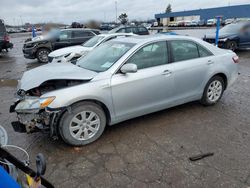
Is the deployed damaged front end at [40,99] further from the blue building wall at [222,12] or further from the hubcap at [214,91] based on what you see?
the blue building wall at [222,12]

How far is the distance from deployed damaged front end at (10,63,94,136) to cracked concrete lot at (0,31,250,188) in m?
0.43

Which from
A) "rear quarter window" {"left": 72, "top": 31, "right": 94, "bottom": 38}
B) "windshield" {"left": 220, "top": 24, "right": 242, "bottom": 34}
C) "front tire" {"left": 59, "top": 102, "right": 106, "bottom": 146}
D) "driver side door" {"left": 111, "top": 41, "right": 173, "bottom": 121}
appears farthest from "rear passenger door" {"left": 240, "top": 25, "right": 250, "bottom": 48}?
"front tire" {"left": 59, "top": 102, "right": 106, "bottom": 146}

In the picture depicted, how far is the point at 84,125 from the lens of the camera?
3.20 meters

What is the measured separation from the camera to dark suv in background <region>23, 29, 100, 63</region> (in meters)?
10.6

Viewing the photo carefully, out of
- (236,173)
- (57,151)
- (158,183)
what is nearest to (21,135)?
(57,151)

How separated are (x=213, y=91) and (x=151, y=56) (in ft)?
5.77

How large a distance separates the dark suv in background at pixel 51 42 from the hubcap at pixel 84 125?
8674mm

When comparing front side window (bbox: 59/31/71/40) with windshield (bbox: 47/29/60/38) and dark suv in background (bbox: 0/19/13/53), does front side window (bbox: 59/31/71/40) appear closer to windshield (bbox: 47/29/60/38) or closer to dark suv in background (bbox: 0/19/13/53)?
windshield (bbox: 47/29/60/38)

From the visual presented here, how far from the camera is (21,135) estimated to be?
362 cm

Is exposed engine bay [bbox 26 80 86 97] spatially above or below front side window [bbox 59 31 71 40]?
below

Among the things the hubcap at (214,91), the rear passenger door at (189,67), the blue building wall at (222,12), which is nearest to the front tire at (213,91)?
the hubcap at (214,91)

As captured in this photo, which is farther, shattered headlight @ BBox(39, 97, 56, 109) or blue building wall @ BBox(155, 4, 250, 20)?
blue building wall @ BBox(155, 4, 250, 20)

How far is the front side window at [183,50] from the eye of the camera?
394 cm

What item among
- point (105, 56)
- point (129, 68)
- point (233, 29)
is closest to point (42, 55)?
point (105, 56)
